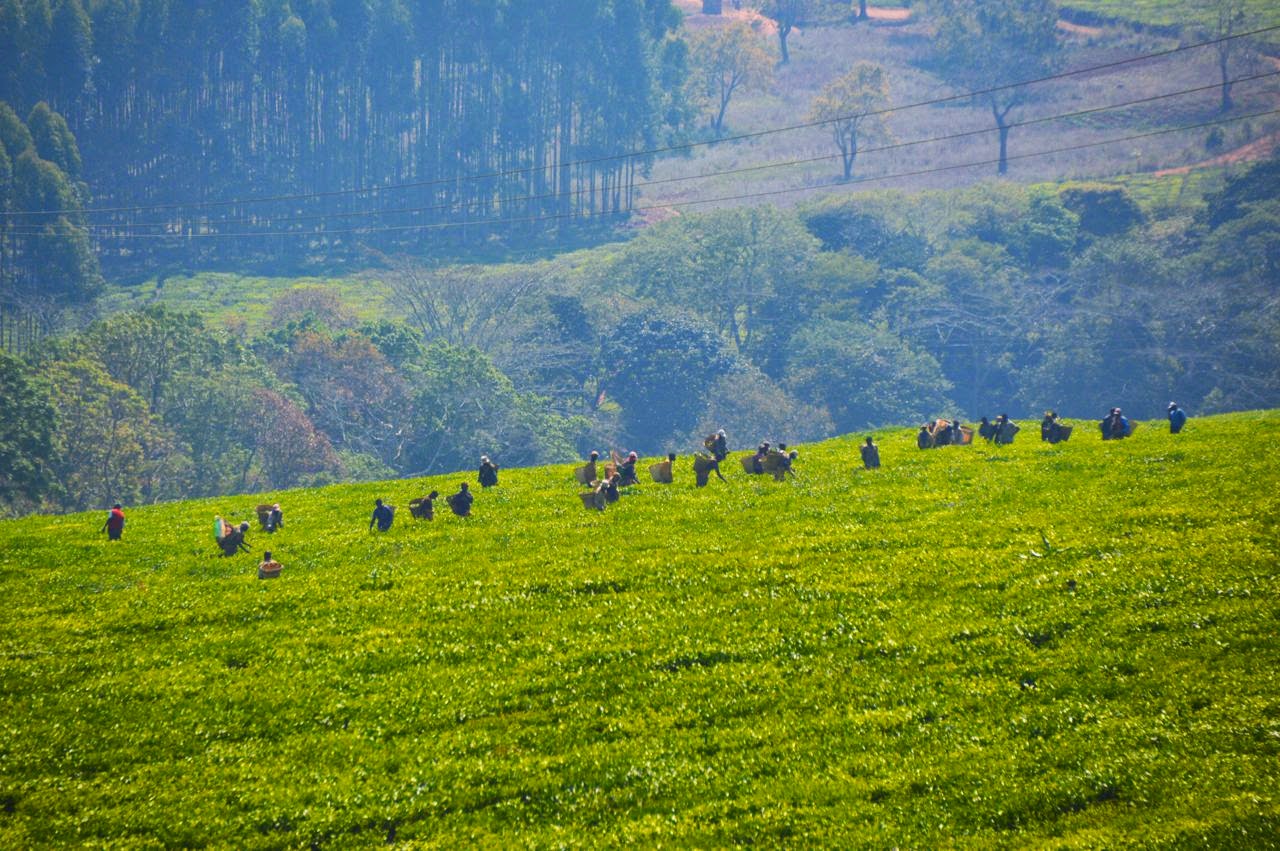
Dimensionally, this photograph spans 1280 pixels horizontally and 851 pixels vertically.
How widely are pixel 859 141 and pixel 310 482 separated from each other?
451ft

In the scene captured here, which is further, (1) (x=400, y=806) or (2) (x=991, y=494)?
(2) (x=991, y=494)

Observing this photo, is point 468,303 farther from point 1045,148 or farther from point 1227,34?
point 1227,34

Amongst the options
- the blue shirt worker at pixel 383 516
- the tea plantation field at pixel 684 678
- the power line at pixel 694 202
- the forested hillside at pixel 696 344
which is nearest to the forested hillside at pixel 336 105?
the power line at pixel 694 202

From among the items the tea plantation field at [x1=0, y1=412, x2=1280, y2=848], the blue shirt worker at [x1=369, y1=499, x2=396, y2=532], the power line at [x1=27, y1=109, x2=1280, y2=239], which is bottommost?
the tea plantation field at [x1=0, y1=412, x2=1280, y2=848]

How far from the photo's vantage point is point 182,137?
165 meters

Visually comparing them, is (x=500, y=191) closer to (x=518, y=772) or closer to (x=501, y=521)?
(x=501, y=521)

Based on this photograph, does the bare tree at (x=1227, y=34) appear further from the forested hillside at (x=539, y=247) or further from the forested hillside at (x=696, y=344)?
the forested hillside at (x=696, y=344)

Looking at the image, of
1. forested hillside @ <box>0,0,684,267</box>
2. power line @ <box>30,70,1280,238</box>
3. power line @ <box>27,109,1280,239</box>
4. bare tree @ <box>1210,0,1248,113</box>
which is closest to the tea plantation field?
power line @ <box>30,70,1280,238</box>

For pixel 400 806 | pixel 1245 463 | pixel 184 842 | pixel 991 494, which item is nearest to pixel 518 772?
pixel 400 806

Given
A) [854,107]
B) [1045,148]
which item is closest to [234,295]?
[854,107]

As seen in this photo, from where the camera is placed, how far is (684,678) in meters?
20.2

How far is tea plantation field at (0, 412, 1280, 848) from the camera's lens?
16.2m

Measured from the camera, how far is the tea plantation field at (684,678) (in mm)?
16188

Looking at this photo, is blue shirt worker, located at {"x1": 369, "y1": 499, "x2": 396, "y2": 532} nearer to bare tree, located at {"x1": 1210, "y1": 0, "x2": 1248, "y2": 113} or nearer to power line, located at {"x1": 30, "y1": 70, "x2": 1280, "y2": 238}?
power line, located at {"x1": 30, "y1": 70, "x2": 1280, "y2": 238}
